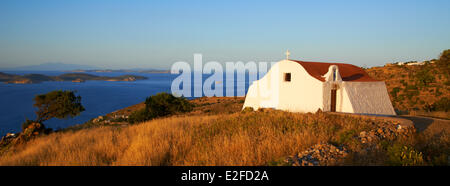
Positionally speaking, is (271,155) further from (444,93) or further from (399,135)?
(444,93)

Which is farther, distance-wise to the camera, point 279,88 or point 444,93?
point 444,93

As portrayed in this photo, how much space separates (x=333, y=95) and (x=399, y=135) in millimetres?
6837

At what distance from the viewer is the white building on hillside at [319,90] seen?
13.0 metres

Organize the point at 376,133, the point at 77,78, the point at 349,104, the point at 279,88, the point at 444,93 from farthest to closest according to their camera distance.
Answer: the point at 77,78
the point at 444,93
the point at 279,88
the point at 349,104
the point at 376,133

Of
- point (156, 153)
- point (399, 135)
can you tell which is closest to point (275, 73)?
point (399, 135)

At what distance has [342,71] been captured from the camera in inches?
597

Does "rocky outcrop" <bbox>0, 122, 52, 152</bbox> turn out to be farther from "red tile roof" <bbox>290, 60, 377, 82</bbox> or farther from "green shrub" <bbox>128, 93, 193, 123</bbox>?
"red tile roof" <bbox>290, 60, 377, 82</bbox>

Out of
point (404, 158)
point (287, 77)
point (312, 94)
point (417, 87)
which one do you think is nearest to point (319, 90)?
point (312, 94)

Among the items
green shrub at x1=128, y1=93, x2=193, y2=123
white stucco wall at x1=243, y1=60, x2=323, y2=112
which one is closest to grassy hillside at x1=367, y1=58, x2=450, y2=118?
white stucco wall at x1=243, y1=60, x2=323, y2=112

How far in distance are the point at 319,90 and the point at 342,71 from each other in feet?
11.2

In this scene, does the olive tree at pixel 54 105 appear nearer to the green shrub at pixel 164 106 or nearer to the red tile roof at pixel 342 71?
the green shrub at pixel 164 106

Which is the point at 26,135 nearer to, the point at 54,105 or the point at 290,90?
the point at 54,105
